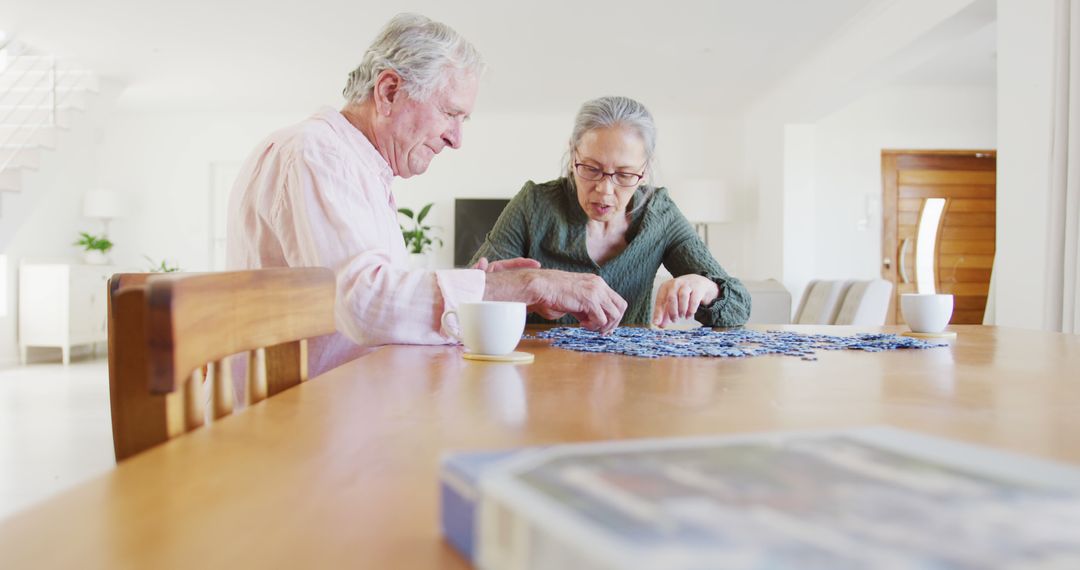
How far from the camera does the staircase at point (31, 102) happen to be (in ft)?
20.4

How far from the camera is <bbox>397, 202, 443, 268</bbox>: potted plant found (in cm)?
872

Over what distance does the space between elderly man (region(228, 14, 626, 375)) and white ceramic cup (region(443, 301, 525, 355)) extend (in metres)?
0.18

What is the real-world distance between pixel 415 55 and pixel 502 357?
0.74m

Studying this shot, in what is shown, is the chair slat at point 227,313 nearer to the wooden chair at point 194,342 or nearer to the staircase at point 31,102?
the wooden chair at point 194,342

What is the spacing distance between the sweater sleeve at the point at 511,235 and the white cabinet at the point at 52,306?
6.50m

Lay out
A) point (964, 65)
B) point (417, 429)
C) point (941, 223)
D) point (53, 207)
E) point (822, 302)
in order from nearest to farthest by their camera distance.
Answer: point (417, 429)
point (822, 302)
point (964, 65)
point (941, 223)
point (53, 207)

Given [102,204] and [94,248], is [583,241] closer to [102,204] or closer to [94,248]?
[94,248]

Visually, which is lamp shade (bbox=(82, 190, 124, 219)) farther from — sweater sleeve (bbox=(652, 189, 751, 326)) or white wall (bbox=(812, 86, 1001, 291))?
sweater sleeve (bbox=(652, 189, 751, 326))

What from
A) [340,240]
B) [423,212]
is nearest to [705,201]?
[423,212]

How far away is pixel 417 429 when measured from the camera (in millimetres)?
592

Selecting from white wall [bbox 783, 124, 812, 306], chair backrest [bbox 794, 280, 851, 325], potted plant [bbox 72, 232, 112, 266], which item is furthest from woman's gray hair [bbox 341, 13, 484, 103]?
potted plant [bbox 72, 232, 112, 266]

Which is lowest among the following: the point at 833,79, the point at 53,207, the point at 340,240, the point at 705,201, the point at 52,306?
the point at 52,306

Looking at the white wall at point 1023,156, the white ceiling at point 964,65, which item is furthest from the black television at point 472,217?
the white wall at point 1023,156

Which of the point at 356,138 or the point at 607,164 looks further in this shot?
the point at 607,164
